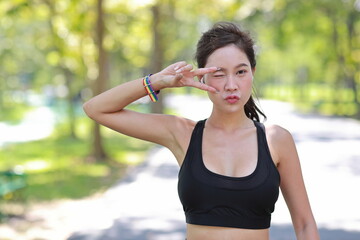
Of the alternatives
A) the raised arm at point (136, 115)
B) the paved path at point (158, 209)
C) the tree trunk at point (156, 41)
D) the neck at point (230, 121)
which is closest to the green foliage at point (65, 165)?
the paved path at point (158, 209)

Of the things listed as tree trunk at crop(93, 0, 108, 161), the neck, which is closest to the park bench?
tree trunk at crop(93, 0, 108, 161)

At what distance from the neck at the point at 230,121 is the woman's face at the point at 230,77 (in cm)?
10

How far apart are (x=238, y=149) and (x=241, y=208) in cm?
28

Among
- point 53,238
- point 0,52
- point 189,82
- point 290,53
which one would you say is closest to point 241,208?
point 189,82

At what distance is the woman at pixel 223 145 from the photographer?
7.99 feet

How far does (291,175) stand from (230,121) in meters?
0.36

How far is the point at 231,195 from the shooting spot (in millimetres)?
2412

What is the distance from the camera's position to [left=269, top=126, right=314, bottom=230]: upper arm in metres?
2.52

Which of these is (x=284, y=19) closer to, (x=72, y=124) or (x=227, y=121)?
(x=72, y=124)

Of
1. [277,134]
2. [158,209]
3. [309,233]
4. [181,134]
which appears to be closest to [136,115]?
[181,134]

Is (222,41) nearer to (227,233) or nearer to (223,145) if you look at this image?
(223,145)

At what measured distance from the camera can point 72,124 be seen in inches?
940

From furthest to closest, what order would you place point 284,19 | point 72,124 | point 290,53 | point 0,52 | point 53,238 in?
point 290,53, point 0,52, point 284,19, point 72,124, point 53,238

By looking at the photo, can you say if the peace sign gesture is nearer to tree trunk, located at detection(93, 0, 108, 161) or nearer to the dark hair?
the dark hair
